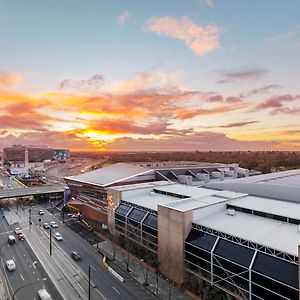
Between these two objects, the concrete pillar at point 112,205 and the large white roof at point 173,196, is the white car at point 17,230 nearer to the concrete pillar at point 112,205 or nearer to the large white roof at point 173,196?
the concrete pillar at point 112,205

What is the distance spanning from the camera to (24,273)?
49.4m

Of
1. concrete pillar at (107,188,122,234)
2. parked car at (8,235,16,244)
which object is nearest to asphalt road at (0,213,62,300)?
parked car at (8,235,16,244)

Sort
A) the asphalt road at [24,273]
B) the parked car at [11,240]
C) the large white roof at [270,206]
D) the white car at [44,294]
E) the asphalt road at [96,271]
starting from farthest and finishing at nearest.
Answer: the parked car at [11,240]
the large white roof at [270,206]
the asphalt road at [24,273]
the asphalt road at [96,271]
the white car at [44,294]

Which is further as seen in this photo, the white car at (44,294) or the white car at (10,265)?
the white car at (10,265)

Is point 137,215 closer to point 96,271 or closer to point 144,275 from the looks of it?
point 144,275

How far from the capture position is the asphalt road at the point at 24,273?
43.2m

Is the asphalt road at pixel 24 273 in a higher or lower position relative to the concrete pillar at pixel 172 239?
lower

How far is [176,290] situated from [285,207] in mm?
24949

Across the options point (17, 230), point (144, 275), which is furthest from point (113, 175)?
point (144, 275)

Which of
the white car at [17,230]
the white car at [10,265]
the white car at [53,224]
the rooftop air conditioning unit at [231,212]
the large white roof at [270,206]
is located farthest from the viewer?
the white car at [53,224]

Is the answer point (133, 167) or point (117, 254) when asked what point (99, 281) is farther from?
point (133, 167)

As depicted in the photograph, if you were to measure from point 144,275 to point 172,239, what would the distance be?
8.54m

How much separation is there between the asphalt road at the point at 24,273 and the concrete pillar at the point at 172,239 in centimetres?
1817

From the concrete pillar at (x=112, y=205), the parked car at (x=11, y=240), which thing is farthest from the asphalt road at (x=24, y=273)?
the concrete pillar at (x=112, y=205)
